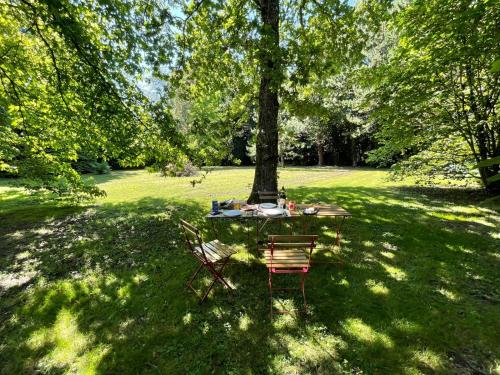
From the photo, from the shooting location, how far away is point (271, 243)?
397cm

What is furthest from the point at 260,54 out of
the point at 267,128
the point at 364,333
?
the point at 364,333

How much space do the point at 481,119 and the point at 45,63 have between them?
13647mm

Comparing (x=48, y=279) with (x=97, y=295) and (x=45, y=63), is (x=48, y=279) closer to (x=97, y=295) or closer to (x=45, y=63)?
(x=97, y=295)

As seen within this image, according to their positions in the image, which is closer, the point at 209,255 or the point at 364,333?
the point at 364,333

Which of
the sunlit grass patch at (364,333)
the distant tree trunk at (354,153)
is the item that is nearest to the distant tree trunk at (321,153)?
the distant tree trunk at (354,153)

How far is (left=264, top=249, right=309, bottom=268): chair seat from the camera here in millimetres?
4184

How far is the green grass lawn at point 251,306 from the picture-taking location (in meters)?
3.21

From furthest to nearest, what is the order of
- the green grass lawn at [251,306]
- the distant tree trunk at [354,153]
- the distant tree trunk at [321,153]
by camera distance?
the distant tree trunk at [321,153], the distant tree trunk at [354,153], the green grass lawn at [251,306]

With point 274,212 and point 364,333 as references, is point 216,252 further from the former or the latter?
point 364,333

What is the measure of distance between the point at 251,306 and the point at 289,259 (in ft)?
3.21

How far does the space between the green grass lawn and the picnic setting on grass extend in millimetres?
320

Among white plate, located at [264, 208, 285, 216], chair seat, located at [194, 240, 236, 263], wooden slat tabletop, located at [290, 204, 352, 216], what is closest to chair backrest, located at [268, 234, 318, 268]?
chair seat, located at [194, 240, 236, 263]

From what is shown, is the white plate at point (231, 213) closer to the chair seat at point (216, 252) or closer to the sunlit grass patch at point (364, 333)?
the chair seat at point (216, 252)

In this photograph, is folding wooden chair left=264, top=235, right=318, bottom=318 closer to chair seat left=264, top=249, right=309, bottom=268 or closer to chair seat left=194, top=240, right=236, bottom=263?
chair seat left=264, top=249, right=309, bottom=268
